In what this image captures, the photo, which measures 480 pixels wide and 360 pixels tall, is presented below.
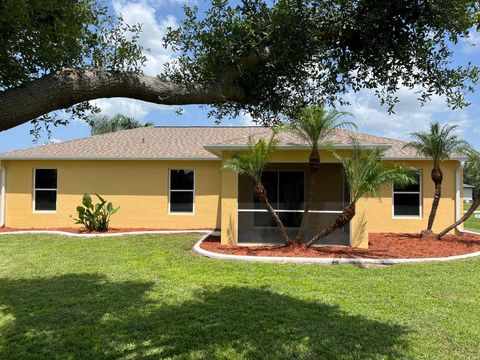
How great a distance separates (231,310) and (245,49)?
4.34 m

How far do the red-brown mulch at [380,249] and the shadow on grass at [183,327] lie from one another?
409 cm

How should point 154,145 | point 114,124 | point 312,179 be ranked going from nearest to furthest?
point 312,179 → point 154,145 → point 114,124

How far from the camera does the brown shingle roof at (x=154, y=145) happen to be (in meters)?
16.5

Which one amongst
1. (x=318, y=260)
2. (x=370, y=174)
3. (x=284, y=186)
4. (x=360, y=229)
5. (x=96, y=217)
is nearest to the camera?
(x=318, y=260)

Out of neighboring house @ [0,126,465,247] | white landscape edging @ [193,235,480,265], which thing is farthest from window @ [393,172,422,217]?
Result: white landscape edging @ [193,235,480,265]

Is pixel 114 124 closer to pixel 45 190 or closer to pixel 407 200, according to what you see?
pixel 45 190

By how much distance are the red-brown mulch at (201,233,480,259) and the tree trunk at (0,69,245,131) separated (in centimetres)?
838

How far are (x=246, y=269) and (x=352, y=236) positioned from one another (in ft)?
15.0

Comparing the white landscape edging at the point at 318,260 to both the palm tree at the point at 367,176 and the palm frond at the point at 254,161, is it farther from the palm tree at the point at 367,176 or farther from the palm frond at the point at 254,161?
the palm frond at the point at 254,161

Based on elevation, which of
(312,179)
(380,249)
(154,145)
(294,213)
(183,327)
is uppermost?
(154,145)

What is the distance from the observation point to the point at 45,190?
1775 cm

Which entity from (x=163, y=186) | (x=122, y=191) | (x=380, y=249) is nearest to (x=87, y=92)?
(x=380, y=249)

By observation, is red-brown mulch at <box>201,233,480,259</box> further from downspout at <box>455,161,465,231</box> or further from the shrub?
the shrub

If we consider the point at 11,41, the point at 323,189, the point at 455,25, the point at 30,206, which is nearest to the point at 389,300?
the point at 455,25
